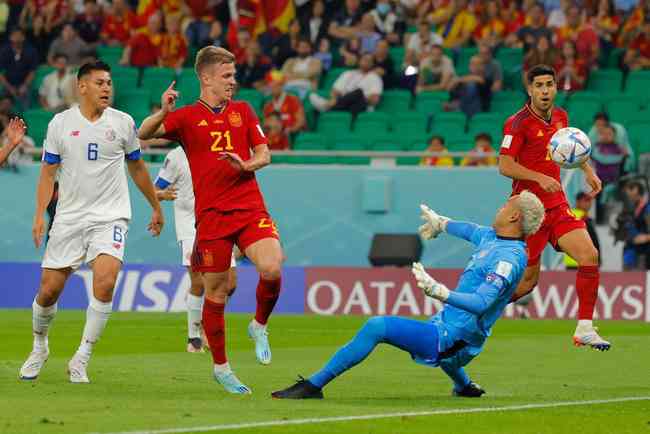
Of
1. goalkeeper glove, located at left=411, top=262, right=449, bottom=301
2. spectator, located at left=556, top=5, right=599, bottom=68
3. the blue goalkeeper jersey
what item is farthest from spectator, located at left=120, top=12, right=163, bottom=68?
goalkeeper glove, located at left=411, top=262, right=449, bottom=301

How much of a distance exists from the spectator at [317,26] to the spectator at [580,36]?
13.4 ft

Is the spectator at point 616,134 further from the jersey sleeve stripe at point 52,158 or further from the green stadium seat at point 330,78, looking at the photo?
the jersey sleeve stripe at point 52,158

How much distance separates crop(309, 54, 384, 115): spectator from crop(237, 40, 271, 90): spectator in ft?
3.86

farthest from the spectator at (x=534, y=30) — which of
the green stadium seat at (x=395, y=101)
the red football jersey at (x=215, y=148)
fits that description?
Answer: the red football jersey at (x=215, y=148)

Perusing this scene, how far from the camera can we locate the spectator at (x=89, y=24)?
86.3 ft

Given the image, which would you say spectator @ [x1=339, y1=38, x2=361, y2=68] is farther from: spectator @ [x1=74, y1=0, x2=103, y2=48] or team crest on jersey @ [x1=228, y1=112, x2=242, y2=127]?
team crest on jersey @ [x1=228, y1=112, x2=242, y2=127]

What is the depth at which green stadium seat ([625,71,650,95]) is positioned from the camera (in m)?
24.5

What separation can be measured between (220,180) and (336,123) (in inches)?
555

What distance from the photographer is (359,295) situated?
828 inches

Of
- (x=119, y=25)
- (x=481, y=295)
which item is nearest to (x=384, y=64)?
(x=119, y=25)

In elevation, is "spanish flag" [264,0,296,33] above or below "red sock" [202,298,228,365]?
above

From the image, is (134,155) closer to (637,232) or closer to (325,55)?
(637,232)

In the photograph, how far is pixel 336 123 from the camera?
24484 mm

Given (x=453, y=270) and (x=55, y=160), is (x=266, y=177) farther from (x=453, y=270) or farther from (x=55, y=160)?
(x=55, y=160)
